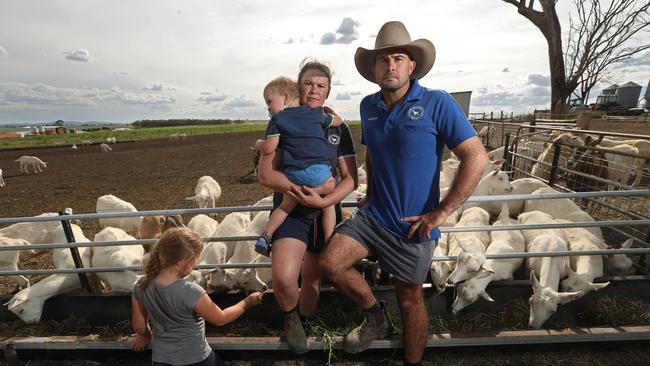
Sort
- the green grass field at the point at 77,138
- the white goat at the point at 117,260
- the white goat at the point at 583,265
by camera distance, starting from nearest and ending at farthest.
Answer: the white goat at the point at 583,265
the white goat at the point at 117,260
the green grass field at the point at 77,138

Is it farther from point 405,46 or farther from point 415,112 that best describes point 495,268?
point 405,46

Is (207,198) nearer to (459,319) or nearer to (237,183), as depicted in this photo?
(237,183)

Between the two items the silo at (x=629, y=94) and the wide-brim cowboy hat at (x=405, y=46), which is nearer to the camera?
the wide-brim cowboy hat at (x=405, y=46)

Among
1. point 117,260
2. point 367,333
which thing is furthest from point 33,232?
point 367,333

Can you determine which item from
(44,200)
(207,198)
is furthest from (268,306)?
(44,200)

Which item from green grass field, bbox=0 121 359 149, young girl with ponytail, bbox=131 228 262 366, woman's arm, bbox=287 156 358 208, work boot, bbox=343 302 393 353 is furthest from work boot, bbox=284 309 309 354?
green grass field, bbox=0 121 359 149

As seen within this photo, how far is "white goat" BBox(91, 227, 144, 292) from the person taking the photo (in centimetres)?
402

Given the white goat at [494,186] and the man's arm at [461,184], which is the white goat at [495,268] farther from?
the man's arm at [461,184]

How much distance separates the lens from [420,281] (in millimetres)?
2609

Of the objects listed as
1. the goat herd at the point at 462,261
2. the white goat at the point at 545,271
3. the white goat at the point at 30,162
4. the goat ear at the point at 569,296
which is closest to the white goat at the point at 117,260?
the goat herd at the point at 462,261

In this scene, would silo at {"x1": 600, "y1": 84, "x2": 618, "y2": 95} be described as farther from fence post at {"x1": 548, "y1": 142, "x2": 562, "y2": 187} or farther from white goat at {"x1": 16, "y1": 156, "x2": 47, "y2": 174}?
white goat at {"x1": 16, "y1": 156, "x2": 47, "y2": 174}

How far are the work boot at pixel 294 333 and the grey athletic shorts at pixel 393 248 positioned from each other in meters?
0.89

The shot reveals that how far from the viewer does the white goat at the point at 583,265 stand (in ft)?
12.0

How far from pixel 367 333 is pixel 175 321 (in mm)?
1564
